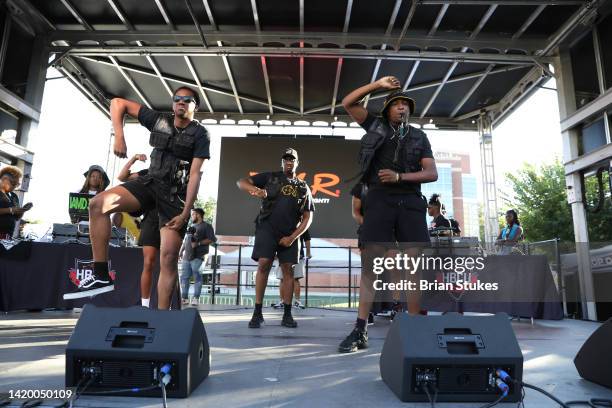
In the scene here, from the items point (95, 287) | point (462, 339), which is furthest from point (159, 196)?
point (462, 339)

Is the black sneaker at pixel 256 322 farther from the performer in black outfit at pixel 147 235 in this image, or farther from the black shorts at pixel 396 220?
the black shorts at pixel 396 220

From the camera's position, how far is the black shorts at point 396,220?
304 cm

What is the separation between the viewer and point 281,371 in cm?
230

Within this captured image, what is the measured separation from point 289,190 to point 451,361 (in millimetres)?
3080

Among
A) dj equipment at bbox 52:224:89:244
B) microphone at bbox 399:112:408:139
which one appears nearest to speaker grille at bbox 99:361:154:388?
microphone at bbox 399:112:408:139

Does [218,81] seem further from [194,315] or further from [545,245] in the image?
[194,315]

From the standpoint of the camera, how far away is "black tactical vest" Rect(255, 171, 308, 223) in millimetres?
4574

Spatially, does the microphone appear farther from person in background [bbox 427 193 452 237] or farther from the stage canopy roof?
the stage canopy roof

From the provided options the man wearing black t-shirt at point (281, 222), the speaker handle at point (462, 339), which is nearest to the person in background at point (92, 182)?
the man wearing black t-shirt at point (281, 222)

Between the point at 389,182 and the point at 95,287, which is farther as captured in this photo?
the point at 389,182

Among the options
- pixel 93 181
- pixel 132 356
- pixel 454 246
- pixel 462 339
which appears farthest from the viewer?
pixel 454 246

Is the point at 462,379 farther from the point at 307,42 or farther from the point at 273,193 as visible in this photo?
the point at 307,42

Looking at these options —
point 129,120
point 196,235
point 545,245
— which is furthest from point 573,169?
point 129,120

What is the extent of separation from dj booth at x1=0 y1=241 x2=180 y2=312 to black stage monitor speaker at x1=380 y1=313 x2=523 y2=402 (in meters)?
4.13
